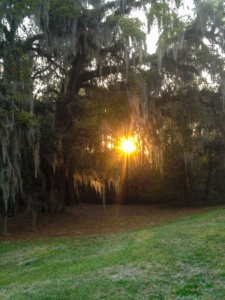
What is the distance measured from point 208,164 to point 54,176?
10746mm

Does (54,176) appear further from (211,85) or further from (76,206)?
(211,85)

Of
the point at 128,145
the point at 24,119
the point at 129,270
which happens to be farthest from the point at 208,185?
the point at 129,270

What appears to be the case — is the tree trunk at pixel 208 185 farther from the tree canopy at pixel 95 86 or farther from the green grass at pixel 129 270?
the green grass at pixel 129 270

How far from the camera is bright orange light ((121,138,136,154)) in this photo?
16.9 metres

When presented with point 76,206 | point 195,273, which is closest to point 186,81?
point 76,206

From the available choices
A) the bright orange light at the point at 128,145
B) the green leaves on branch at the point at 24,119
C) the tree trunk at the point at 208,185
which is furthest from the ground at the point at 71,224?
the tree trunk at the point at 208,185

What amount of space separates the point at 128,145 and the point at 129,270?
11.9 m

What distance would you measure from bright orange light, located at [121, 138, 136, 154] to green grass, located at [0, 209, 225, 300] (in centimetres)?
763

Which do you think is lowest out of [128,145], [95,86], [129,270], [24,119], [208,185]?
[129,270]

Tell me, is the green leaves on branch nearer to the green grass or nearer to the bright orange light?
the green grass

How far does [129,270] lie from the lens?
6145 mm

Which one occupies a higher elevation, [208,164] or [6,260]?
[208,164]

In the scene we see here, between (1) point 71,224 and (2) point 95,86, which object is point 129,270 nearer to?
(1) point 71,224

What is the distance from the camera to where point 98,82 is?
16969 millimetres
